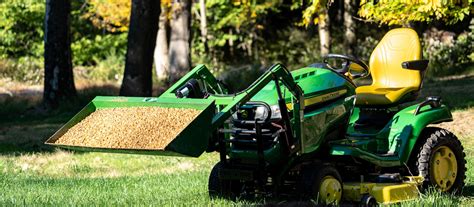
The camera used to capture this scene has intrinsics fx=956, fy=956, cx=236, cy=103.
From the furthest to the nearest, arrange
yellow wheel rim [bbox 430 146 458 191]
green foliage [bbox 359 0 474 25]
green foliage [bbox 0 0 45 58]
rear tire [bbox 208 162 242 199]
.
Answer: green foliage [bbox 0 0 45 58], green foliage [bbox 359 0 474 25], yellow wheel rim [bbox 430 146 458 191], rear tire [bbox 208 162 242 199]

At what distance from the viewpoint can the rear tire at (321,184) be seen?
322 inches

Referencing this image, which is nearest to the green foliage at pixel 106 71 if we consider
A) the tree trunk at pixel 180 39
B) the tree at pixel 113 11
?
the tree at pixel 113 11

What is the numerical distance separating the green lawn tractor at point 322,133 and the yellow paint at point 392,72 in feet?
0.04

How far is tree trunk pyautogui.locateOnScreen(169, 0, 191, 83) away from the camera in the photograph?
31125mm

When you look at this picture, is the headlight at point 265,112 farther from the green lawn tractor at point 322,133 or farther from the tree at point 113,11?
the tree at point 113,11

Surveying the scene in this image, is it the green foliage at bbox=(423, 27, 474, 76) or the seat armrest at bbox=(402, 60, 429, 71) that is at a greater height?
the seat armrest at bbox=(402, 60, 429, 71)

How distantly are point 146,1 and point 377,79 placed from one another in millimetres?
10491

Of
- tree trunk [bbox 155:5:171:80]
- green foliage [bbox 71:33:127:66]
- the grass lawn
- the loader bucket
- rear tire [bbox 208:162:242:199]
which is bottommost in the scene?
green foliage [bbox 71:33:127:66]

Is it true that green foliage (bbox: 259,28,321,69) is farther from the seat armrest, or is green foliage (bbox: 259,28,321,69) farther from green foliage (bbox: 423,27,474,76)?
the seat armrest

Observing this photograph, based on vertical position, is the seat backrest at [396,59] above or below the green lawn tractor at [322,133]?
above

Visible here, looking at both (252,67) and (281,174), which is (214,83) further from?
(252,67)

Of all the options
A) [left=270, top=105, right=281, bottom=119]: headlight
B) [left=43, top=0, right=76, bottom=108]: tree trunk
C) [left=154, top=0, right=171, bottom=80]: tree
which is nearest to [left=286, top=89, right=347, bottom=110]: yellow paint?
[left=270, top=105, right=281, bottom=119]: headlight

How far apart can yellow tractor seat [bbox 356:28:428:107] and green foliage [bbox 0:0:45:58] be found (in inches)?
1299

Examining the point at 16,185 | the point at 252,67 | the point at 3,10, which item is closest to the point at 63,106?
the point at 252,67
